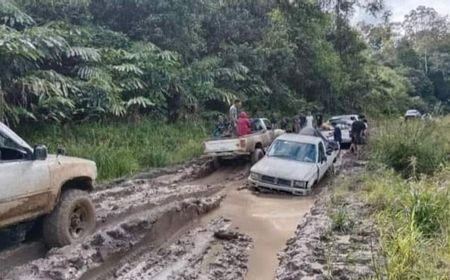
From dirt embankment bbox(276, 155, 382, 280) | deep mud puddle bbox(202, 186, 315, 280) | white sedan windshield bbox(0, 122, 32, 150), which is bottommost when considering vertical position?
deep mud puddle bbox(202, 186, 315, 280)

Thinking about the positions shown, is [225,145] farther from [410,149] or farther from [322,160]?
[410,149]

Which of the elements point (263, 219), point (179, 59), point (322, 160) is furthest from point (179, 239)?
point (179, 59)

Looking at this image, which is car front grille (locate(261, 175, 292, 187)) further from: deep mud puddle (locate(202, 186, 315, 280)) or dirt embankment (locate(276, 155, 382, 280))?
dirt embankment (locate(276, 155, 382, 280))

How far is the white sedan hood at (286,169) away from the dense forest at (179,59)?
5.53 metres

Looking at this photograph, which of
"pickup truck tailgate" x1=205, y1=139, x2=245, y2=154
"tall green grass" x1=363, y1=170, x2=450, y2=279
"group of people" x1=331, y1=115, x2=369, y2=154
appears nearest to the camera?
"tall green grass" x1=363, y1=170, x2=450, y2=279

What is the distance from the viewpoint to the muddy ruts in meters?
6.23

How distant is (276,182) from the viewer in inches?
506

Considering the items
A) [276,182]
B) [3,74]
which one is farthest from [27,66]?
[276,182]

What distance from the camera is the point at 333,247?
7.04 meters

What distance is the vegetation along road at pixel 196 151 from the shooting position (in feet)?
22.5

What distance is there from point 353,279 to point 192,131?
577 inches

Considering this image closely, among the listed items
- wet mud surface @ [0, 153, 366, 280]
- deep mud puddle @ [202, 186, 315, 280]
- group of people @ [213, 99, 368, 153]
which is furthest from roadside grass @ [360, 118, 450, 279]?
group of people @ [213, 99, 368, 153]

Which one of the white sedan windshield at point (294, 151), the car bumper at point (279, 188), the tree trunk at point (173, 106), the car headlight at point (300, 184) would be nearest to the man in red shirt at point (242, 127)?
the white sedan windshield at point (294, 151)

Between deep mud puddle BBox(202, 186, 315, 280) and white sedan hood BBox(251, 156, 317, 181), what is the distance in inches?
20.4
